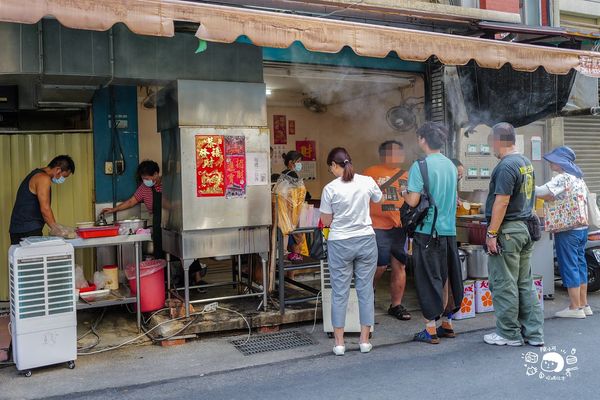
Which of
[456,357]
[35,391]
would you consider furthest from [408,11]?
[35,391]

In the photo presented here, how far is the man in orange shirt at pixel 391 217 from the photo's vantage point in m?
6.23

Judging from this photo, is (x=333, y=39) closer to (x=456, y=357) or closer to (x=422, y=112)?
(x=456, y=357)

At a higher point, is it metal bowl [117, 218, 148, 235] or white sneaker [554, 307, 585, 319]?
metal bowl [117, 218, 148, 235]

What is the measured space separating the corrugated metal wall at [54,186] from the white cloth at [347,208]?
12.4 ft

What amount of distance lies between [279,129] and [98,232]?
5736 millimetres

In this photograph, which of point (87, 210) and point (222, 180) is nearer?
point (222, 180)

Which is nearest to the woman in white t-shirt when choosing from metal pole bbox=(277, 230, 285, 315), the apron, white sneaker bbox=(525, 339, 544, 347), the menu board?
metal pole bbox=(277, 230, 285, 315)

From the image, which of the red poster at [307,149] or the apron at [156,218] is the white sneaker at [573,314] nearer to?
the apron at [156,218]

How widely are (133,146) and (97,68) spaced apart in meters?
2.17

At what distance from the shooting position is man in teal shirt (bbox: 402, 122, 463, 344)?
527 centimetres

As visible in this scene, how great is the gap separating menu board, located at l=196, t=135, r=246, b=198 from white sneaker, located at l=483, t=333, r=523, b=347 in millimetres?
2875

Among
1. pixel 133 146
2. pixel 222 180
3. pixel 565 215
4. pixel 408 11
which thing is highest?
pixel 408 11

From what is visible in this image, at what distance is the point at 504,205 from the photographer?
5.11m

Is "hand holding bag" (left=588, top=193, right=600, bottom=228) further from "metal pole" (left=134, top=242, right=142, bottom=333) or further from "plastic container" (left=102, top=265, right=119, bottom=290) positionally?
"plastic container" (left=102, top=265, right=119, bottom=290)
